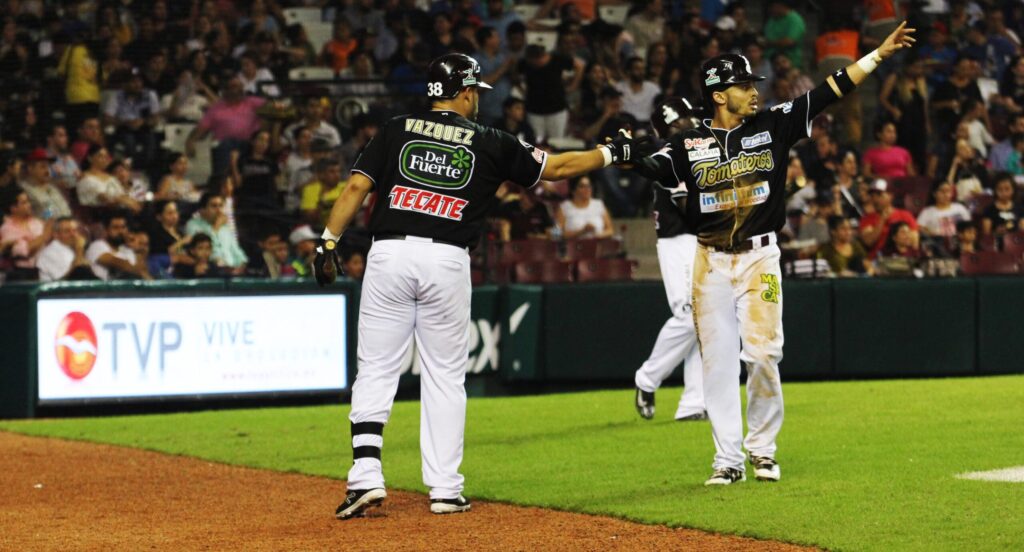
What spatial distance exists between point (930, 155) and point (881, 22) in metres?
2.00

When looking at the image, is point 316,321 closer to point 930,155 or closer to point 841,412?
point 841,412

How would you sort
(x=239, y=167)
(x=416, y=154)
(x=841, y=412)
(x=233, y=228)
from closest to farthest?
(x=416, y=154) < (x=841, y=412) < (x=233, y=228) < (x=239, y=167)

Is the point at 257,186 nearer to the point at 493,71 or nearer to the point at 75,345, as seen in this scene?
the point at 493,71

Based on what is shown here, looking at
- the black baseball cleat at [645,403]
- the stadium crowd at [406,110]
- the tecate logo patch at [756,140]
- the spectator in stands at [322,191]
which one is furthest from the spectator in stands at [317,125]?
the tecate logo patch at [756,140]

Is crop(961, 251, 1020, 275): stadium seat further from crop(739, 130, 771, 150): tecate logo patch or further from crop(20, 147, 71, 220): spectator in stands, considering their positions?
crop(20, 147, 71, 220): spectator in stands

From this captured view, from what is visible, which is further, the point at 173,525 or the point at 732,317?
the point at 732,317

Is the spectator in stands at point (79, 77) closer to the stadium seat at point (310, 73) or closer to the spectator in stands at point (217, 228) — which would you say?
the stadium seat at point (310, 73)

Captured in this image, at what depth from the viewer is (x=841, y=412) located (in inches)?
483

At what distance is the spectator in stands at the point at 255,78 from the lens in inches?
723

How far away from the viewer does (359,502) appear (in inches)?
295

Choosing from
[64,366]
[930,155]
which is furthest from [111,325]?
[930,155]

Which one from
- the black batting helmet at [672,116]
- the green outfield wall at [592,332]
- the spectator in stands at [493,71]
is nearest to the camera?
the black batting helmet at [672,116]

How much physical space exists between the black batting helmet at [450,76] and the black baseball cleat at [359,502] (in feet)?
6.50

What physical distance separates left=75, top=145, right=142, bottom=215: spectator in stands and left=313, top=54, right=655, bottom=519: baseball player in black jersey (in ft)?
27.9
